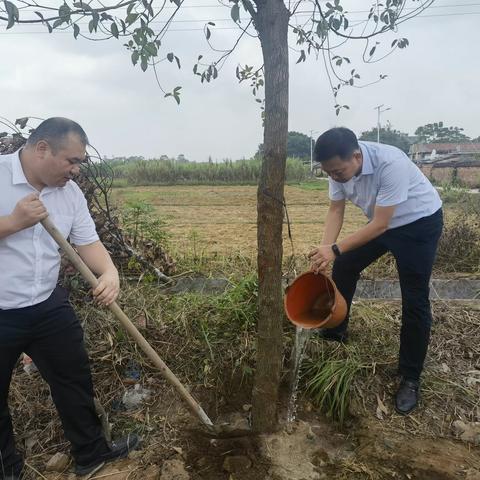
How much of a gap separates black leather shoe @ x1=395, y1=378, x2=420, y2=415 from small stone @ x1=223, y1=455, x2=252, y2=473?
0.92 metres

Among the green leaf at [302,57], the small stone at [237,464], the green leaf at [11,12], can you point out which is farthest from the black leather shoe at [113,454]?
the green leaf at [302,57]

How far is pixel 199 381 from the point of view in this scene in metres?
2.72

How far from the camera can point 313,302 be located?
9.16ft

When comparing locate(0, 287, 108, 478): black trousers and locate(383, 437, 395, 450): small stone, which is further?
locate(383, 437, 395, 450): small stone

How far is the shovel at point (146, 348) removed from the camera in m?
1.74

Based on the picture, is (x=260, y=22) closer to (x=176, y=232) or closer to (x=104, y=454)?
(x=104, y=454)

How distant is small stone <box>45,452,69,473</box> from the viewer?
2.20 m

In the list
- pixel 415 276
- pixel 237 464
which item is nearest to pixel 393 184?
pixel 415 276

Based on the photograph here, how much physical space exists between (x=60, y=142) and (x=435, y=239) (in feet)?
6.55

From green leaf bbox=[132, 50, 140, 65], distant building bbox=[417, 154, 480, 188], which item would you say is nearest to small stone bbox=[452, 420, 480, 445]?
green leaf bbox=[132, 50, 140, 65]

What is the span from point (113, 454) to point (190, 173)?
20.2 m

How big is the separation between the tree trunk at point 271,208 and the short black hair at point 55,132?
0.84m

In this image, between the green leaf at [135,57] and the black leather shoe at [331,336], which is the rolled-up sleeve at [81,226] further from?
the black leather shoe at [331,336]

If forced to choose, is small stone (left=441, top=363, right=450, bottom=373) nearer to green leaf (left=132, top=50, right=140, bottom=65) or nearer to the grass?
the grass
